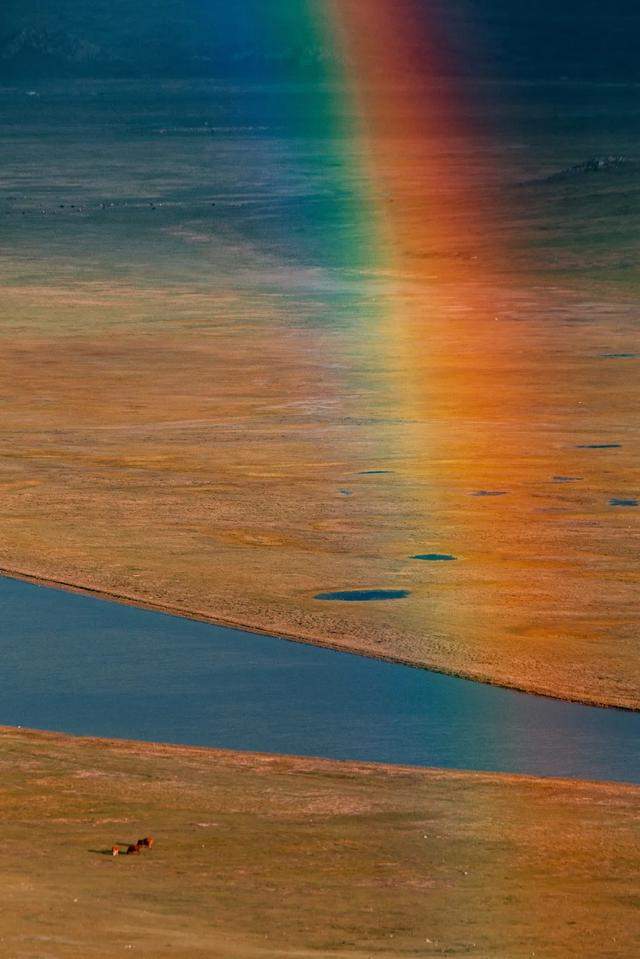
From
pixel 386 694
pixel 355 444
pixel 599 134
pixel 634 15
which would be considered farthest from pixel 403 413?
pixel 634 15

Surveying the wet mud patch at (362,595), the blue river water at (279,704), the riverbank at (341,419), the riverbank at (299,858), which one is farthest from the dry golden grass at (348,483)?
the riverbank at (299,858)

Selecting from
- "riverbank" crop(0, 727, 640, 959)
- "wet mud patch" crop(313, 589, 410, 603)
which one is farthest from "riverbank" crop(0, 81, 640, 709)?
"riverbank" crop(0, 727, 640, 959)

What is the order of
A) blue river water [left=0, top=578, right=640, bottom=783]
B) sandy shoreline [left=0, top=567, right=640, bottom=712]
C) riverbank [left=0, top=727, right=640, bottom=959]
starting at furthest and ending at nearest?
sandy shoreline [left=0, top=567, right=640, bottom=712] < blue river water [left=0, top=578, right=640, bottom=783] < riverbank [left=0, top=727, right=640, bottom=959]

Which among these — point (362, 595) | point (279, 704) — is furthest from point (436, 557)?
point (279, 704)

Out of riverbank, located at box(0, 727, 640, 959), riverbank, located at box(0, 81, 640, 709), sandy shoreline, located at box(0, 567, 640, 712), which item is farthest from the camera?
riverbank, located at box(0, 81, 640, 709)

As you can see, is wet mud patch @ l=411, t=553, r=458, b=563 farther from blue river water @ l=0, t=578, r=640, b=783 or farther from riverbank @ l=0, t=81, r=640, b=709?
blue river water @ l=0, t=578, r=640, b=783

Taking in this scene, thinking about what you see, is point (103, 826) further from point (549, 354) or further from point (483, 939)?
point (549, 354)
